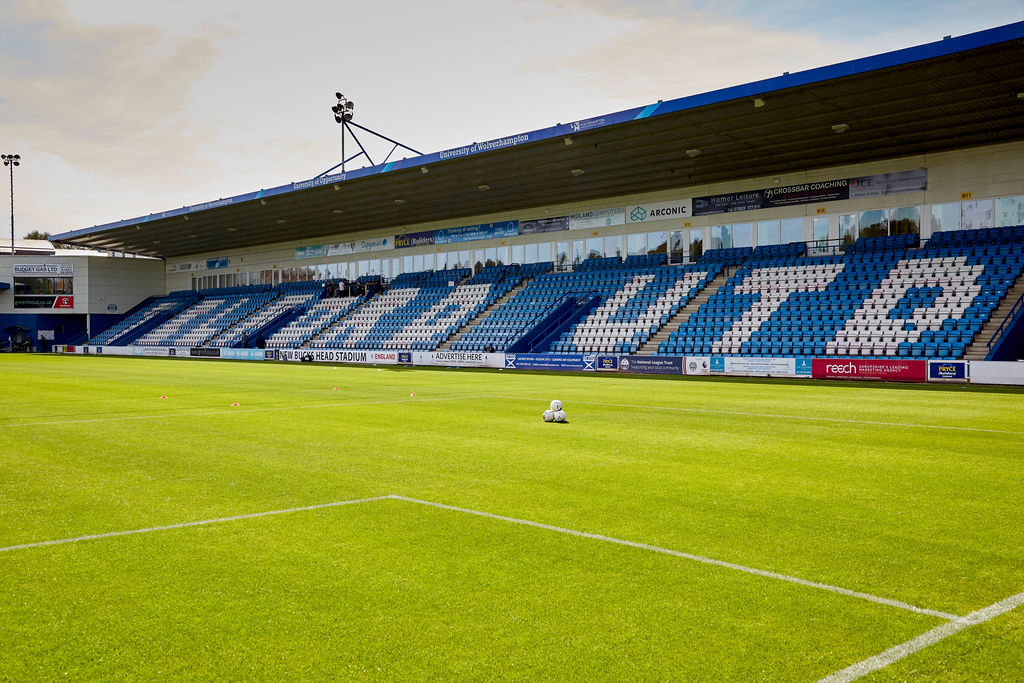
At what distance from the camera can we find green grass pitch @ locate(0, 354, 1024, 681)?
3883 millimetres

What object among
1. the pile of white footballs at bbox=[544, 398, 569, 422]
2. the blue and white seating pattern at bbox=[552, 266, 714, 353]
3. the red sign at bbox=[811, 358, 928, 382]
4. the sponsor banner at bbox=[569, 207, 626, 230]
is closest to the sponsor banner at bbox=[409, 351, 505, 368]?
the blue and white seating pattern at bbox=[552, 266, 714, 353]

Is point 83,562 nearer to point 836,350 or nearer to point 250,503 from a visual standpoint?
point 250,503

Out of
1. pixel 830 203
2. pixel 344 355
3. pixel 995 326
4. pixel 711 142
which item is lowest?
pixel 344 355

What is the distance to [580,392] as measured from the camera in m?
20.9

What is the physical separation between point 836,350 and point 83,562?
2714cm

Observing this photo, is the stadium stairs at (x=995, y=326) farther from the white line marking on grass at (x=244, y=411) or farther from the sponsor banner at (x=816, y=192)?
the white line marking on grass at (x=244, y=411)

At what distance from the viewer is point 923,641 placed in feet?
13.2

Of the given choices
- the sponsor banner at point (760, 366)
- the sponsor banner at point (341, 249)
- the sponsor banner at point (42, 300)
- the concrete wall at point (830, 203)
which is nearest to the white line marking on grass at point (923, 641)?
the sponsor banner at point (760, 366)

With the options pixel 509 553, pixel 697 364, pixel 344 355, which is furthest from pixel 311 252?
pixel 509 553

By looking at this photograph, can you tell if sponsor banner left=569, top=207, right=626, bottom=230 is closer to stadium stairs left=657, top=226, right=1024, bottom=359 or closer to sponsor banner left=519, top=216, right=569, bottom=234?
sponsor banner left=519, top=216, right=569, bottom=234

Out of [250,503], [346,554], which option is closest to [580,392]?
[250,503]

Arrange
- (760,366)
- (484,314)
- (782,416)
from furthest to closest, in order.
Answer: (484,314)
(760,366)
(782,416)

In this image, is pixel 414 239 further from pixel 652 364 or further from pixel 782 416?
pixel 782 416

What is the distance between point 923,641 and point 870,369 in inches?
911
